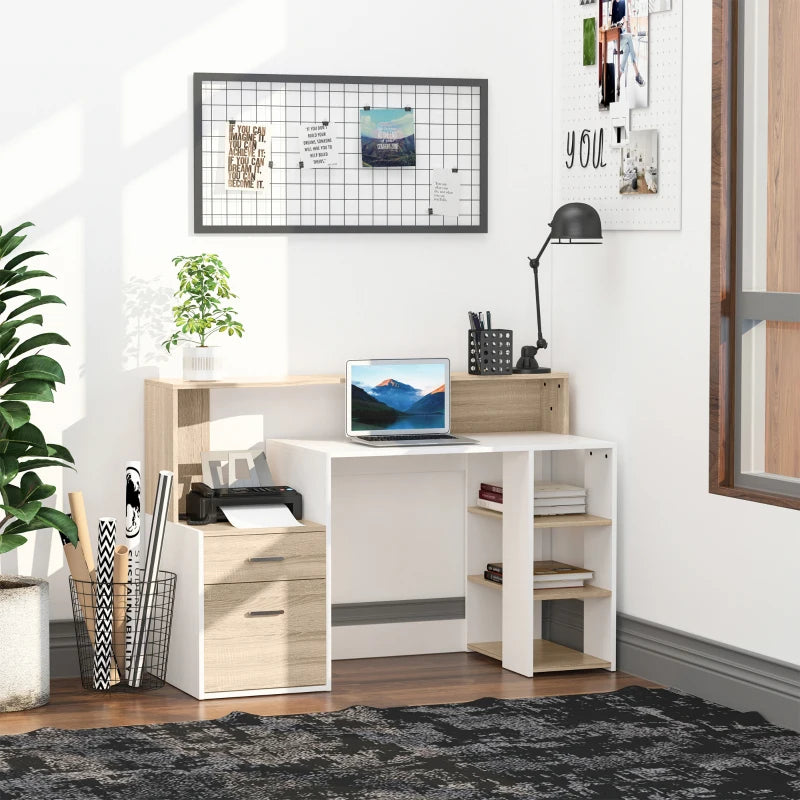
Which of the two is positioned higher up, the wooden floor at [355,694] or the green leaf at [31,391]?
the green leaf at [31,391]

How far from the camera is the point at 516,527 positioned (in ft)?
15.8

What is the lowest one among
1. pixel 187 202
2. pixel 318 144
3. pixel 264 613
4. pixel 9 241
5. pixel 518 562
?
pixel 264 613

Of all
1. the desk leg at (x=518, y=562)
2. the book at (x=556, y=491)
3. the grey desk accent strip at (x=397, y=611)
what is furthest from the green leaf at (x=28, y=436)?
the book at (x=556, y=491)

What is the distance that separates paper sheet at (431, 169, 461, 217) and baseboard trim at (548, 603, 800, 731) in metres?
1.48

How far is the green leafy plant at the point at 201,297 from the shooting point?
15.5 ft

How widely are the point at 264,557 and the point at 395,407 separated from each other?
0.72 meters

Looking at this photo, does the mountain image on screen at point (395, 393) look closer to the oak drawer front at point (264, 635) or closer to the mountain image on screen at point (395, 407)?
the mountain image on screen at point (395, 407)

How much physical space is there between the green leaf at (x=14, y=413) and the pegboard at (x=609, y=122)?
201 cm

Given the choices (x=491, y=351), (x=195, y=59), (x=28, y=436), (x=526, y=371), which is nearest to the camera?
(x=28, y=436)

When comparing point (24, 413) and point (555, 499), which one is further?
point (555, 499)

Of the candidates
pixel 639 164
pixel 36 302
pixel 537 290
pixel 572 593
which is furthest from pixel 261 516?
pixel 639 164

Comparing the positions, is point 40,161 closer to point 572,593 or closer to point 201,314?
point 201,314

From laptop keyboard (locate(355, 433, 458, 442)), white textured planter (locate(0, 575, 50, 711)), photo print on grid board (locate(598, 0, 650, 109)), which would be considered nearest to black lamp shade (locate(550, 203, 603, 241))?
photo print on grid board (locate(598, 0, 650, 109))

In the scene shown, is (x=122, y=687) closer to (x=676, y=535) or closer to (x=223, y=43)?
(x=676, y=535)
